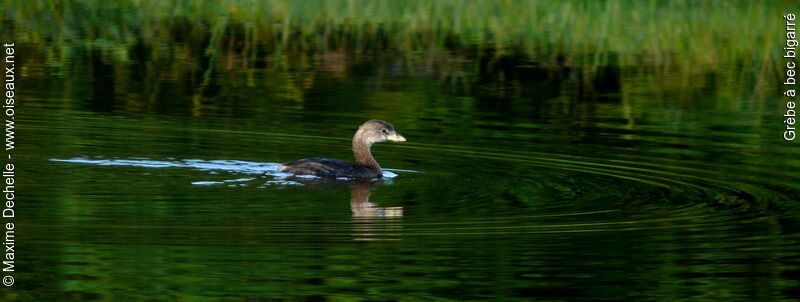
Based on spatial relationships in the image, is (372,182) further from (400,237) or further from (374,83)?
(374,83)

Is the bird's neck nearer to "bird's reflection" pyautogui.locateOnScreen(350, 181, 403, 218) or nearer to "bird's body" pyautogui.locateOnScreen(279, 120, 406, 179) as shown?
"bird's body" pyautogui.locateOnScreen(279, 120, 406, 179)

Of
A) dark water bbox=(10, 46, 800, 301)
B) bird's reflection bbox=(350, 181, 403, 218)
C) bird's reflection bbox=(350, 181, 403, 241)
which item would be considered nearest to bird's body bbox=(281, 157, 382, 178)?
dark water bbox=(10, 46, 800, 301)

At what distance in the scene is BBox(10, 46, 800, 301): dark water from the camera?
32.7ft

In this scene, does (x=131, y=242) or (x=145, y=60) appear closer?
(x=131, y=242)

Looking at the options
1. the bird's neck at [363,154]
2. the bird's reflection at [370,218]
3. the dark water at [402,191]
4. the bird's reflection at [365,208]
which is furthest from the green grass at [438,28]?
the bird's reflection at [370,218]

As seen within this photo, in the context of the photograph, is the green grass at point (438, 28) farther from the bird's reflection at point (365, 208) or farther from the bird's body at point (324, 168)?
the bird's reflection at point (365, 208)

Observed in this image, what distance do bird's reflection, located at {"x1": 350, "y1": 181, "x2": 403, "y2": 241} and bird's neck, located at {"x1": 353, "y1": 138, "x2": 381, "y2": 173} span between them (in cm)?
135

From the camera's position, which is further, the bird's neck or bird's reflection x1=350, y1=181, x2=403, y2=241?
the bird's neck

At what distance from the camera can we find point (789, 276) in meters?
10.4

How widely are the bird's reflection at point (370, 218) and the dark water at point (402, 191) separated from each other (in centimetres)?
3

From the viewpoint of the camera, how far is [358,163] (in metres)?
14.8

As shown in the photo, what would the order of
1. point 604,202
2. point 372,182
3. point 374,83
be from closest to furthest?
point 604,202 < point 372,182 < point 374,83

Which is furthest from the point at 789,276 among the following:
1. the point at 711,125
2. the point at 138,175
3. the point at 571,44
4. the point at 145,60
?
the point at 571,44

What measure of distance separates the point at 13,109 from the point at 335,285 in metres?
8.08
